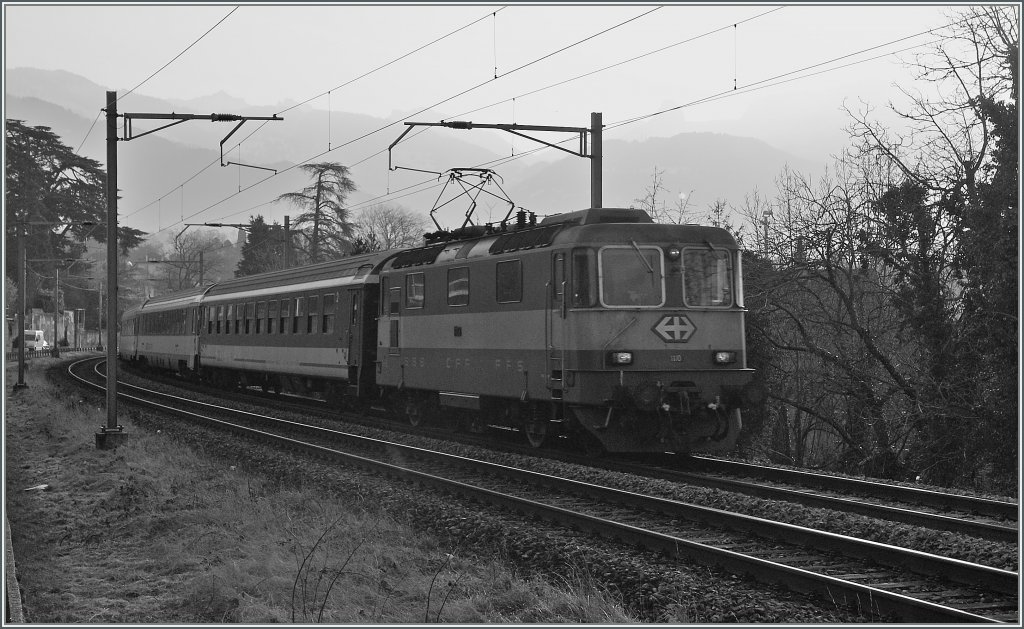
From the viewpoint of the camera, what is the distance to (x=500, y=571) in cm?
826

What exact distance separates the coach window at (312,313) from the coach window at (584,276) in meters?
11.0

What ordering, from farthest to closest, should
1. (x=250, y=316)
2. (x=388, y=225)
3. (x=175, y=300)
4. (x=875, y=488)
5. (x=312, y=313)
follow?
(x=388, y=225), (x=175, y=300), (x=250, y=316), (x=312, y=313), (x=875, y=488)

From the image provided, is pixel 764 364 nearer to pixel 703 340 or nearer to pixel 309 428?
pixel 703 340

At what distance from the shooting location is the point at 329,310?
22594mm

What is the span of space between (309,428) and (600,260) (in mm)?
7677

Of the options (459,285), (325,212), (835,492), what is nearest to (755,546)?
(835,492)

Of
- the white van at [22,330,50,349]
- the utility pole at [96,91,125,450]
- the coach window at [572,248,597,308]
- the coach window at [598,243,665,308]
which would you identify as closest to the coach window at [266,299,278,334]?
the utility pole at [96,91,125,450]

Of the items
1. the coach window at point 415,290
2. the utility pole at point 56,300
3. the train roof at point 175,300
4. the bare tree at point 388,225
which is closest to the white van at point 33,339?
the utility pole at point 56,300

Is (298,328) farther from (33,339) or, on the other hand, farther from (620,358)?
(33,339)

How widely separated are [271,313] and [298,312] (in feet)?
7.19

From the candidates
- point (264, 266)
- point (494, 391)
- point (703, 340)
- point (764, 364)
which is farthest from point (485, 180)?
point (264, 266)

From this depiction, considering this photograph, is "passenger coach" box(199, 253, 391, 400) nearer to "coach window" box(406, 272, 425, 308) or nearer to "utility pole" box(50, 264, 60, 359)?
"coach window" box(406, 272, 425, 308)

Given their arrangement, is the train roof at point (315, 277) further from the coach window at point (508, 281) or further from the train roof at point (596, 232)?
the coach window at point (508, 281)

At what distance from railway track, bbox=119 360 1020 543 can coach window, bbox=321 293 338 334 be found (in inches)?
275
